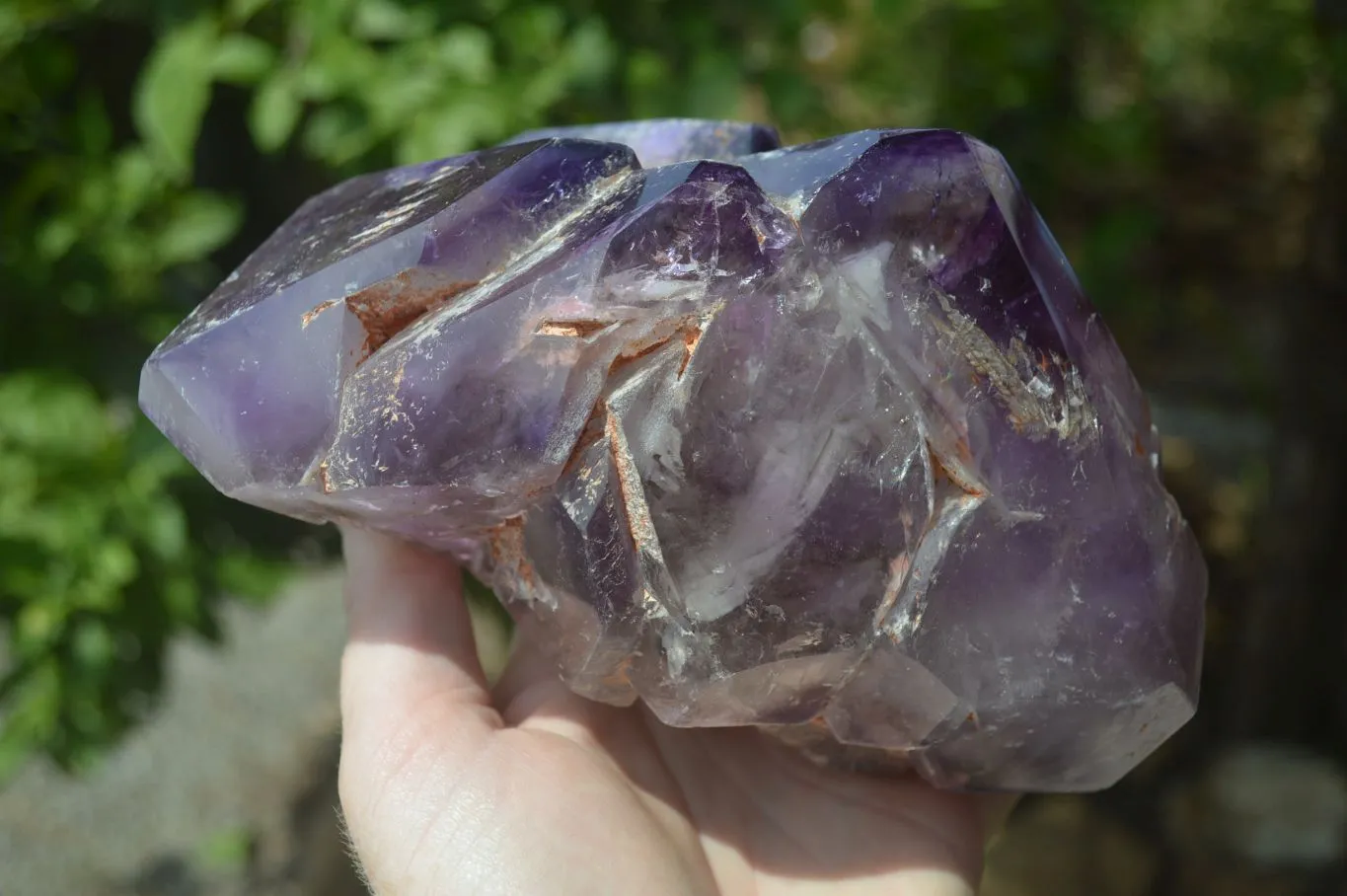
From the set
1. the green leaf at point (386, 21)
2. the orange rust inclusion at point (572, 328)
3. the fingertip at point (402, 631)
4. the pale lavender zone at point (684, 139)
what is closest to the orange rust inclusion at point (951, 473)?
the orange rust inclusion at point (572, 328)

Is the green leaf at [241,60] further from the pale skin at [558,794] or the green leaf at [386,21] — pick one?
the pale skin at [558,794]

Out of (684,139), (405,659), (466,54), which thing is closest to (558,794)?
(405,659)

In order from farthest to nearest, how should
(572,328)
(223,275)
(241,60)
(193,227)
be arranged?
(223,275) → (193,227) → (241,60) → (572,328)

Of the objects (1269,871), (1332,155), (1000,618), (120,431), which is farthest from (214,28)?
(1269,871)

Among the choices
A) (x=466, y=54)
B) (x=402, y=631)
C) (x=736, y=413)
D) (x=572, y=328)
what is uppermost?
(x=466, y=54)

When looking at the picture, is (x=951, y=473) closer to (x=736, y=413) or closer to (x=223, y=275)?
(x=736, y=413)

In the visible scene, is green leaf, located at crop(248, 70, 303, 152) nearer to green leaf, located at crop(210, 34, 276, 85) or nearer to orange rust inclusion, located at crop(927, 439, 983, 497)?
green leaf, located at crop(210, 34, 276, 85)

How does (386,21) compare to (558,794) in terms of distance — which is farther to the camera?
(386,21)
